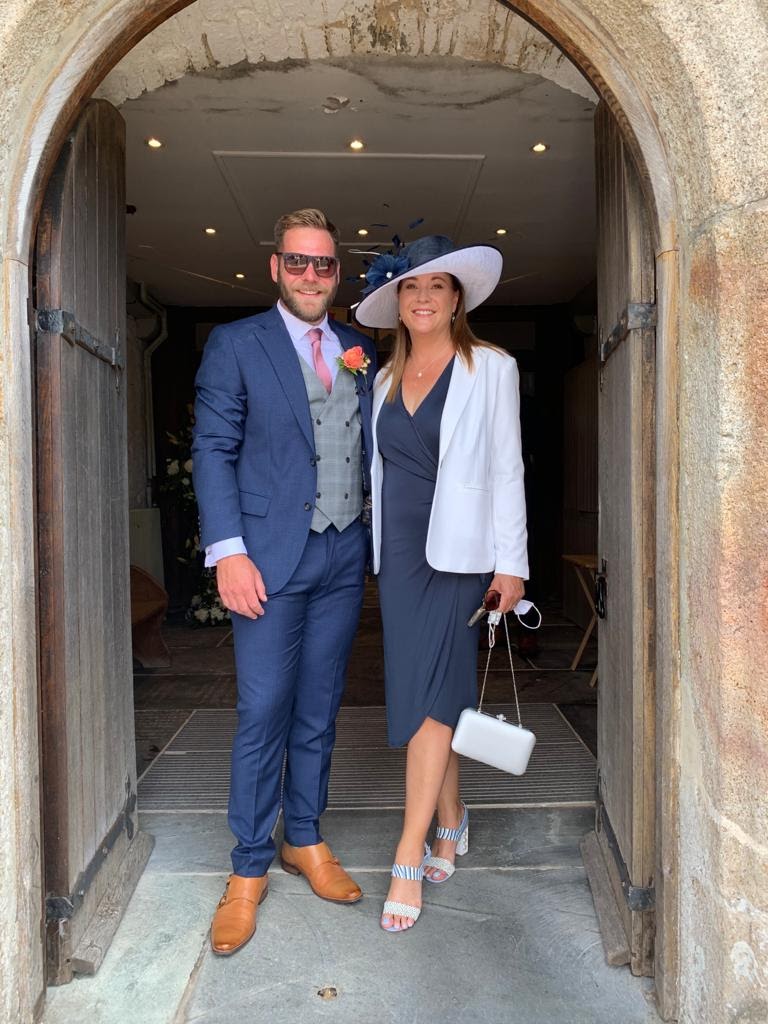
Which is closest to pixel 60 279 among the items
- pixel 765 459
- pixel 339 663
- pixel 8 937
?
pixel 339 663

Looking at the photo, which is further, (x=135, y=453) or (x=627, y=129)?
(x=135, y=453)

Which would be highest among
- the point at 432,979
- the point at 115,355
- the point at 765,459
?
the point at 115,355

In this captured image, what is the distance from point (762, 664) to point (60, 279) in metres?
2.04

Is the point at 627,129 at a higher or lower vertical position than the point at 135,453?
higher

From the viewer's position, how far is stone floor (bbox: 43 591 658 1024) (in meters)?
2.21

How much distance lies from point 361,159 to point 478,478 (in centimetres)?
322

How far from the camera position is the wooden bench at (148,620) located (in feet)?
20.1

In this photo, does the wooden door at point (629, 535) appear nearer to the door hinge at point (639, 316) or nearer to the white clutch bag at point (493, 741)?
the door hinge at point (639, 316)

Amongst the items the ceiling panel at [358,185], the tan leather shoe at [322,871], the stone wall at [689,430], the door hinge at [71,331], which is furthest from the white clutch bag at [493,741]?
the ceiling panel at [358,185]

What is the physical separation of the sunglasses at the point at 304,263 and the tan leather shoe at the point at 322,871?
1.95 meters

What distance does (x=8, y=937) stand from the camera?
1974mm

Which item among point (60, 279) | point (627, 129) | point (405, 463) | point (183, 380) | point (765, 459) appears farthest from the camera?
point (183, 380)

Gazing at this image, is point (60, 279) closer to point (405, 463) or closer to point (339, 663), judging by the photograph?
point (405, 463)

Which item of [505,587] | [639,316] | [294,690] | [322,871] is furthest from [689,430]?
[322,871]
